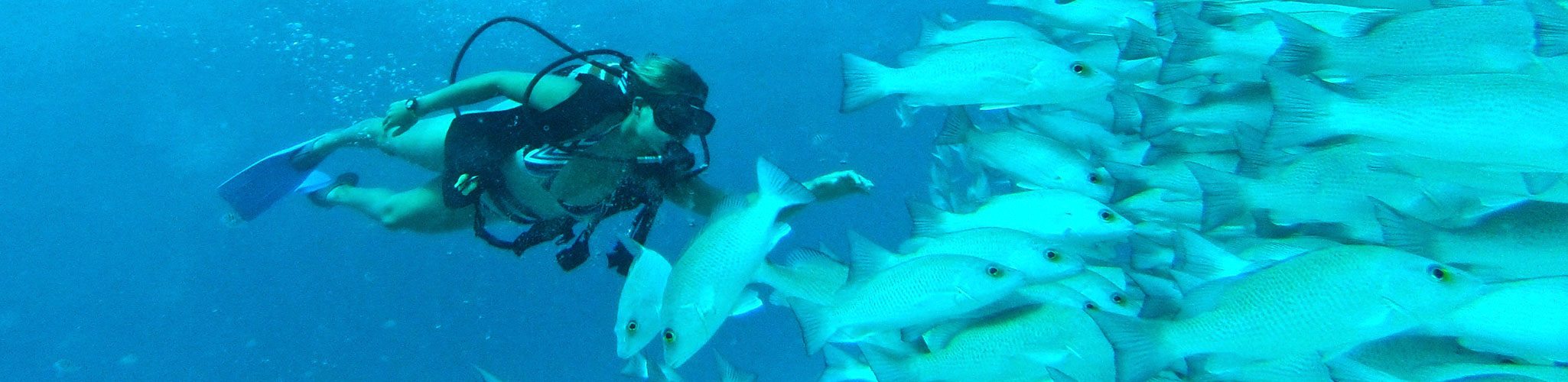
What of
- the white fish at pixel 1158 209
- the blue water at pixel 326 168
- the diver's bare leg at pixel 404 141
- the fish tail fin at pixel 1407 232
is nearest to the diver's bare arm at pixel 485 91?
the diver's bare leg at pixel 404 141

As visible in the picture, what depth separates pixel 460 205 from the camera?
12.9 feet

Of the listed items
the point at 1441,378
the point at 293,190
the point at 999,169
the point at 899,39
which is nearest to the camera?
the point at 1441,378

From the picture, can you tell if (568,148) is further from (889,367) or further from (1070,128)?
(1070,128)

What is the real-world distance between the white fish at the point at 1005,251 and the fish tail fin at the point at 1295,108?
2.41ft

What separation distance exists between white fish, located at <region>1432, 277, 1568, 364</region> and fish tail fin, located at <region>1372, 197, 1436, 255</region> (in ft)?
0.59

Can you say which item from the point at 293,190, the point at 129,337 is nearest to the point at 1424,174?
the point at 293,190

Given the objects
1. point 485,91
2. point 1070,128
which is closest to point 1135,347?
point 1070,128

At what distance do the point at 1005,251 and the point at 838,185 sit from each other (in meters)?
1.13

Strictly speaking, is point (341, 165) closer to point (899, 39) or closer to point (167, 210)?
point (167, 210)

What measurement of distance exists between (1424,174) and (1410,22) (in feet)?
1.55

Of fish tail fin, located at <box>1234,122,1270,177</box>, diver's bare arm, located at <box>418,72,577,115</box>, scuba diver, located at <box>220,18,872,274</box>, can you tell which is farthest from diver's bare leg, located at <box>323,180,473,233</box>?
fish tail fin, located at <box>1234,122,1270,177</box>

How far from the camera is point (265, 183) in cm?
537

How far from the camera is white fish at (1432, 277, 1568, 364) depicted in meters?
1.72

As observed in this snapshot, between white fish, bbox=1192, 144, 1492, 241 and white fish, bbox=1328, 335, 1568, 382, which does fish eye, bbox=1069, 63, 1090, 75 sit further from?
white fish, bbox=1328, 335, 1568, 382
